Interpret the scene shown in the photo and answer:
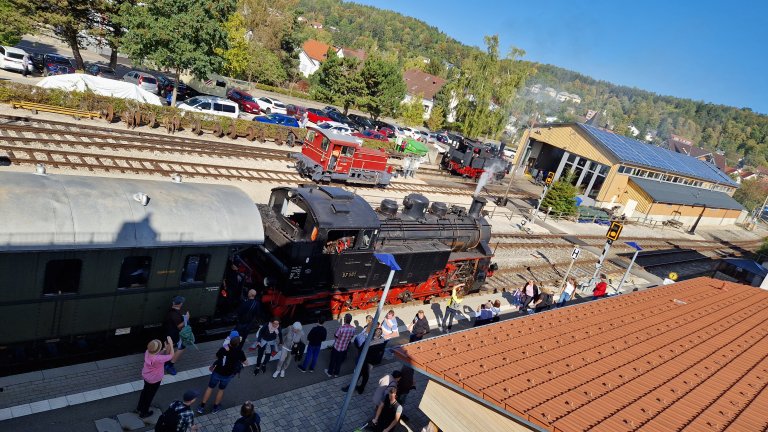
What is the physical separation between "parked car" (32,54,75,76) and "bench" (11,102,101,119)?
1061 centimetres

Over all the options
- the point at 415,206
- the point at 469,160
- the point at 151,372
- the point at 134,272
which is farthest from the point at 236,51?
the point at 151,372

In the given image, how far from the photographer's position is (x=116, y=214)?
839cm

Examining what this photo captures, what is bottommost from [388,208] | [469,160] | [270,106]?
[270,106]

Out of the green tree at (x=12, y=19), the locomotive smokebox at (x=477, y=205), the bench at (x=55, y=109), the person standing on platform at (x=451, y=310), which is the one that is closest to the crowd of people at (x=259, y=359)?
the person standing on platform at (x=451, y=310)

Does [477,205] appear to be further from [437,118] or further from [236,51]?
[437,118]

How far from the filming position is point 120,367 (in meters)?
9.24

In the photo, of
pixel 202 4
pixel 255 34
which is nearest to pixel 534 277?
pixel 202 4

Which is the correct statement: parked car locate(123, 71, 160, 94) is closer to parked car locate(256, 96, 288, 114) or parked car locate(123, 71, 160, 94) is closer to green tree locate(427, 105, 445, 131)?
parked car locate(256, 96, 288, 114)

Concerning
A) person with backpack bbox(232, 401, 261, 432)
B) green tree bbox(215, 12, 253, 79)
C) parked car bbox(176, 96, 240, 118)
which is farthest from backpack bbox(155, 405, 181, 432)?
green tree bbox(215, 12, 253, 79)

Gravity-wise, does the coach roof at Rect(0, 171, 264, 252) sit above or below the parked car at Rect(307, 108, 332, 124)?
above

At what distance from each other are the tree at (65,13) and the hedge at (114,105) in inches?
384

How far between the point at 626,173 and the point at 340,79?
96.2 ft

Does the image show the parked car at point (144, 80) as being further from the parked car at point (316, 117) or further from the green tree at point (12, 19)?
the parked car at point (316, 117)

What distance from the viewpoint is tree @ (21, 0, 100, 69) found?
30078 millimetres
